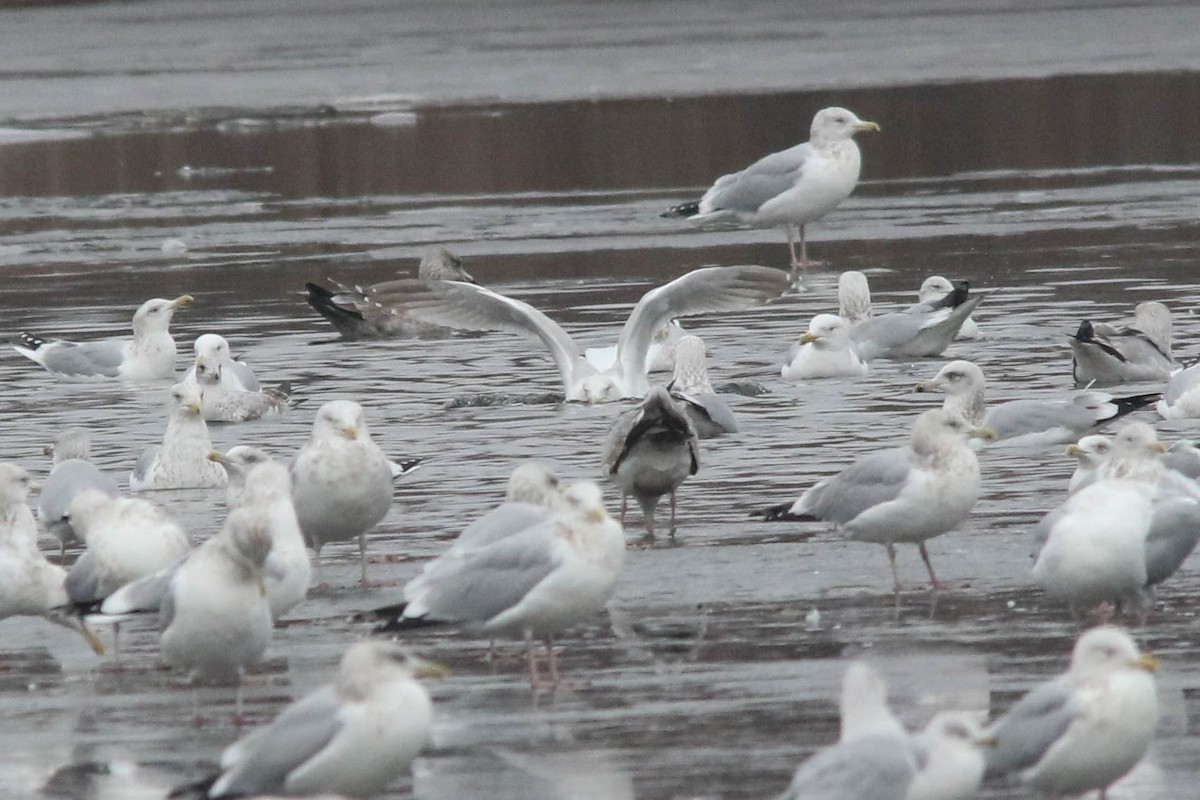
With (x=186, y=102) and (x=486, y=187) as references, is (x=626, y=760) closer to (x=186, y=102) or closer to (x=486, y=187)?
(x=486, y=187)

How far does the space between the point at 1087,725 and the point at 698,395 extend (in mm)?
6105

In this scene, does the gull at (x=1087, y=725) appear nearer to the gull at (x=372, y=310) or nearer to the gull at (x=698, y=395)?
the gull at (x=698, y=395)

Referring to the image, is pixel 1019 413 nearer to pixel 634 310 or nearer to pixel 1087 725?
pixel 634 310

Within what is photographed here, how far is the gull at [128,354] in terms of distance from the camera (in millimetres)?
15750

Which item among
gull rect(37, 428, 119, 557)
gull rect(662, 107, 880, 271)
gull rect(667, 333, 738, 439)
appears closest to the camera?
gull rect(37, 428, 119, 557)

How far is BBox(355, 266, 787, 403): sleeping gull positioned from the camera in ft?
47.1

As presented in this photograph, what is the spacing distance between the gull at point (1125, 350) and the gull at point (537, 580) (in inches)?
249

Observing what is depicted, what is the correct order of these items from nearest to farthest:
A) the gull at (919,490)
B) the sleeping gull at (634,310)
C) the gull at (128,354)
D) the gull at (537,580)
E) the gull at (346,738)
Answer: the gull at (346,738) → the gull at (537,580) → the gull at (919,490) → the sleeping gull at (634,310) → the gull at (128,354)

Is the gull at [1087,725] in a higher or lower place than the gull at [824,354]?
lower

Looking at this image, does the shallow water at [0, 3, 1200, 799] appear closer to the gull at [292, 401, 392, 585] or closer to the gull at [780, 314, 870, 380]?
the gull at [780, 314, 870, 380]

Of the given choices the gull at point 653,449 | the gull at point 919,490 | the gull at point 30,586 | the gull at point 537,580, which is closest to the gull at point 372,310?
the gull at point 653,449

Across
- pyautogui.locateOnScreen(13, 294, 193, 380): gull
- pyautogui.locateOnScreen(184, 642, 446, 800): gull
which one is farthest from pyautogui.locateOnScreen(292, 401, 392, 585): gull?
pyautogui.locateOnScreen(13, 294, 193, 380): gull

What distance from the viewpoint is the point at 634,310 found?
1445 cm

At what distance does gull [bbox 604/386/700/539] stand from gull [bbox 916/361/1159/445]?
2.00 m
